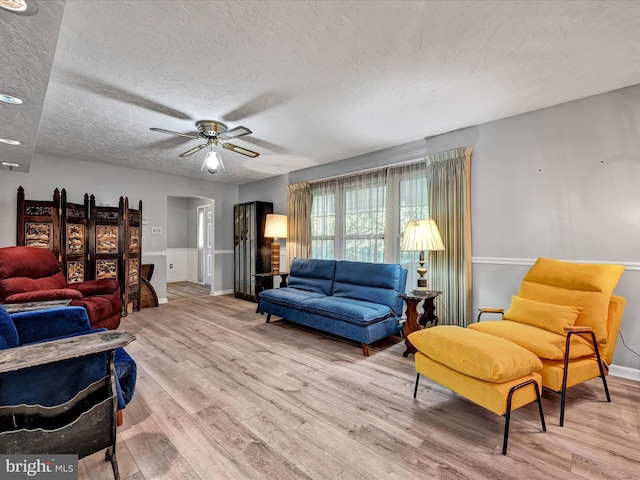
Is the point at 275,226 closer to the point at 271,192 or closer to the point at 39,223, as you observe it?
the point at 271,192

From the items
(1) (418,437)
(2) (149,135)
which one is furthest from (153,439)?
(2) (149,135)

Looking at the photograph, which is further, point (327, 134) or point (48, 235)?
point (48, 235)

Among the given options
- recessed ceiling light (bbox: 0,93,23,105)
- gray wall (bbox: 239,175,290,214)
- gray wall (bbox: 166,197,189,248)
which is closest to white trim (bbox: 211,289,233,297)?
gray wall (bbox: 239,175,290,214)

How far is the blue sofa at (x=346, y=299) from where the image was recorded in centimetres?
322

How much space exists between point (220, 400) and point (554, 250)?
3312 millimetres

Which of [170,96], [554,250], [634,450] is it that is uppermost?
[170,96]

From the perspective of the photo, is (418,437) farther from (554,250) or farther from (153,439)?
(554,250)

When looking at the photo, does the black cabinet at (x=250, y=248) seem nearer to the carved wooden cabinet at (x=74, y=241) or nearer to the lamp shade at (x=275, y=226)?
the lamp shade at (x=275, y=226)

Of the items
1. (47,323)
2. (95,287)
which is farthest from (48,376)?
(95,287)

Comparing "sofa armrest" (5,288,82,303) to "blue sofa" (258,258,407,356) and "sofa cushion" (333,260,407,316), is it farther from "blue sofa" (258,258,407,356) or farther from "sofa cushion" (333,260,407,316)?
"sofa cushion" (333,260,407,316)

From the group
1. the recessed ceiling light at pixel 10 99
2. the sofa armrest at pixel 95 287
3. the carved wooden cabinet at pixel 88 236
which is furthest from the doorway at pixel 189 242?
the recessed ceiling light at pixel 10 99

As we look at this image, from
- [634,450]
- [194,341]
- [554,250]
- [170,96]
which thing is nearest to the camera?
[634,450]

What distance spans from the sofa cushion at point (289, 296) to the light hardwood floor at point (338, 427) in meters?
0.83

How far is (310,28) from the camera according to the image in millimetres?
1859
